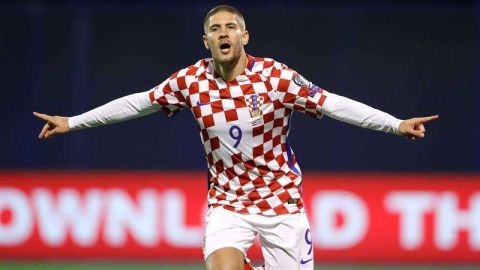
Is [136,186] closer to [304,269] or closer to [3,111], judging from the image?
[3,111]

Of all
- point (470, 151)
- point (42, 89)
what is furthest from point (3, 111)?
point (470, 151)

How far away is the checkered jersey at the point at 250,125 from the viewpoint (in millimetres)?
5879

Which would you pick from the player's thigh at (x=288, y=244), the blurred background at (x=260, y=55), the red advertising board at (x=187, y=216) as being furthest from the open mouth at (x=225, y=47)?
the blurred background at (x=260, y=55)

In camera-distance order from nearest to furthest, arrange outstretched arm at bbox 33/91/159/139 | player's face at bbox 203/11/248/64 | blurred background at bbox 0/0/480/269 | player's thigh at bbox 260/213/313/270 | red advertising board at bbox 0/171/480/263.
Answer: player's face at bbox 203/11/248/64 < player's thigh at bbox 260/213/313/270 < outstretched arm at bbox 33/91/159/139 < red advertising board at bbox 0/171/480/263 < blurred background at bbox 0/0/480/269

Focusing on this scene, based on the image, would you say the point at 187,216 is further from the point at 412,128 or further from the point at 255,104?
the point at 412,128

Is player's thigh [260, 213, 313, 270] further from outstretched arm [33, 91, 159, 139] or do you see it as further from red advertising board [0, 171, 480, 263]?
red advertising board [0, 171, 480, 263]

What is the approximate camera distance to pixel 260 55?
11.8 m

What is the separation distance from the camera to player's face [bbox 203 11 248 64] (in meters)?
5.82

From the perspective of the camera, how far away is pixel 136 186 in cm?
1005

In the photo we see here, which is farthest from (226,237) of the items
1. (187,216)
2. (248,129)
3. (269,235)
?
(187,216)

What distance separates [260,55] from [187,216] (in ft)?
8.34

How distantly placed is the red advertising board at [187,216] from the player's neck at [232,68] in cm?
403

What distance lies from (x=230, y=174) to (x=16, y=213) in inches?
176

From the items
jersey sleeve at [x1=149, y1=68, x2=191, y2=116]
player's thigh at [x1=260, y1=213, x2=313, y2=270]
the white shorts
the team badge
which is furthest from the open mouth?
player's thigh at [x1=260, y1=213, x2=313, y2=270]
